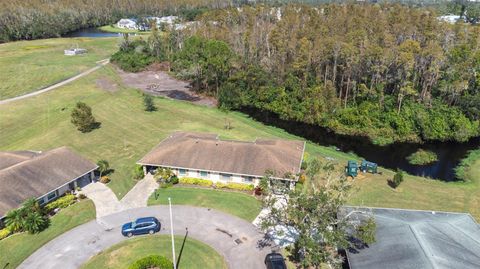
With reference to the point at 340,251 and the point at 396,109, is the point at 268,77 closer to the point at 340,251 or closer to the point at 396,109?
the point at 396,109

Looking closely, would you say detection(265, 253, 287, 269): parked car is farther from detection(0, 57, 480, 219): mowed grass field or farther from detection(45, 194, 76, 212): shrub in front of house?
detection(45, 194, 76, 212): shrub in front of house

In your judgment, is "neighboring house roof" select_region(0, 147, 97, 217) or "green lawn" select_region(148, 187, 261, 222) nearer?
"neighboring house roof" select_region(0, 147, 97, 217)

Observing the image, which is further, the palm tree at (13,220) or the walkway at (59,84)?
the walkway at (59,84)

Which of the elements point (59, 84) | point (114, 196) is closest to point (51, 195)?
point (114, 196)

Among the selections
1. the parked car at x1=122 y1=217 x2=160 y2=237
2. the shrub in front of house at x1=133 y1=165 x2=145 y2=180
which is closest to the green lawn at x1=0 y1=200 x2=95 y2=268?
the parked car at x1=122 y1=217 x2=160 y2=237

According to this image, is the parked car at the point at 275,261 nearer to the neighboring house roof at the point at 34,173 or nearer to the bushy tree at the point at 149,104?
the neighboring house roof at the point at 34,173

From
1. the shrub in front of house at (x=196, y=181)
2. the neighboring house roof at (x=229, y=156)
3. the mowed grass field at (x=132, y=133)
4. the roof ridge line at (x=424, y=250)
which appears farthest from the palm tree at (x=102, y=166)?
the roof ridge line at (x=424, y=250)

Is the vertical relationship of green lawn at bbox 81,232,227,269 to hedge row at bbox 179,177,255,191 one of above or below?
below
